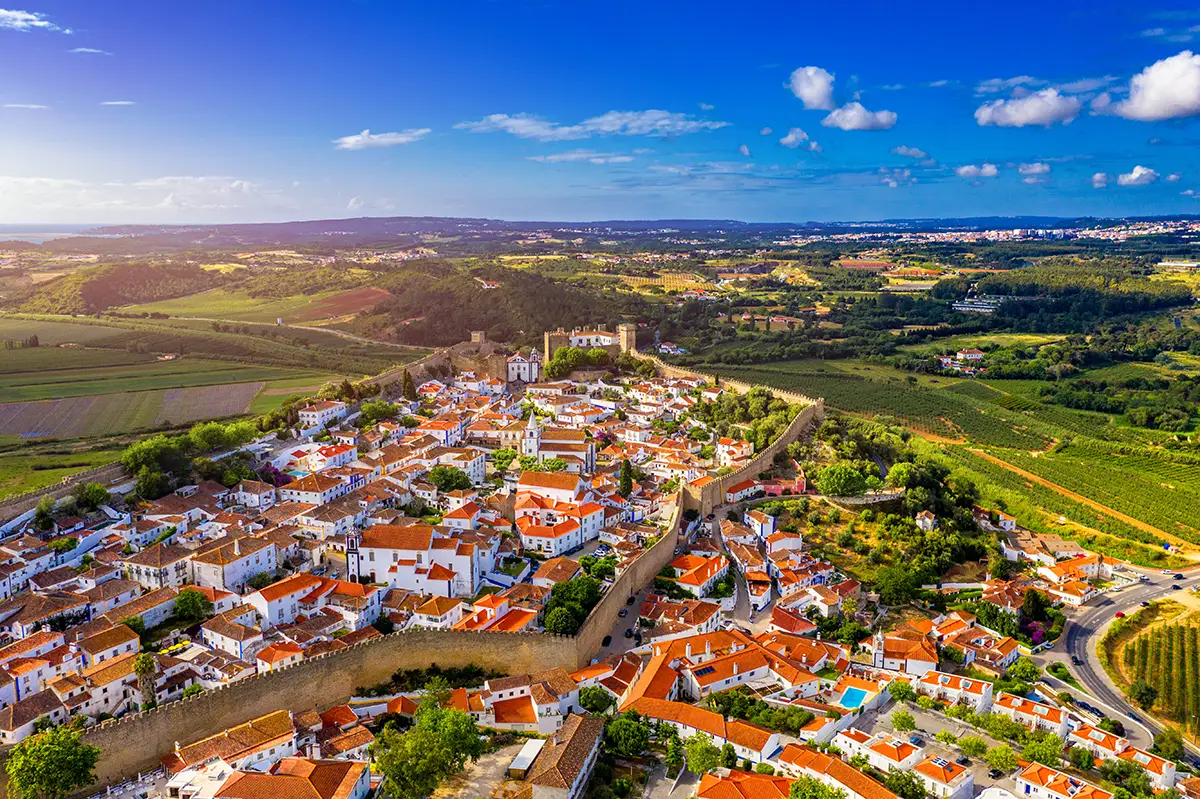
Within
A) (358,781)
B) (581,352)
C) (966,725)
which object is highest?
(581,352)

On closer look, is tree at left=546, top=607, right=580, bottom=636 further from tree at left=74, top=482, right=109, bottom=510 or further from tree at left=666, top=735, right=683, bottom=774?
tree at left=74, top=482, right=109, bottom=510

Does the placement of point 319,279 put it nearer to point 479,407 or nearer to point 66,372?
point 66,372

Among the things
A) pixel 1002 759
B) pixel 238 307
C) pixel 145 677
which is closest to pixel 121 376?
pixel 238 307

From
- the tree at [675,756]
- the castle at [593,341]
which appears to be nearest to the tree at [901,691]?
the tree at [675,756]

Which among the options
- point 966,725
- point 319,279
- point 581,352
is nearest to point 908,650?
point 966,725

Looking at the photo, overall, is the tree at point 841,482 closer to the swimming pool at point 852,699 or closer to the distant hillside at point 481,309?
the swimming pool at point 852,699

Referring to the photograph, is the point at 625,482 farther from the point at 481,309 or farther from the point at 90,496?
the point at 481,309
